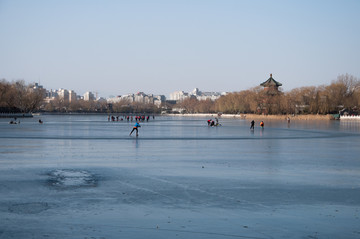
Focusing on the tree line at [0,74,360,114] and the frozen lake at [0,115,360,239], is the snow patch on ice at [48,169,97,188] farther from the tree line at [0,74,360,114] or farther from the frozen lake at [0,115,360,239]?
the tree line at [0,74,360,114]

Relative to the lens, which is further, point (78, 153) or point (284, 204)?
point (78, 153)

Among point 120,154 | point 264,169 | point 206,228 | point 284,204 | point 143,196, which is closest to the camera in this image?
point 206,228

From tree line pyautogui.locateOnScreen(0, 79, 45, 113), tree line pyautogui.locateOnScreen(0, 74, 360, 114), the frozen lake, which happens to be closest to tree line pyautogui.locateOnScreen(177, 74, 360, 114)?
tree line pyautogui.locateOnScreen(0, 74, 360, 114)

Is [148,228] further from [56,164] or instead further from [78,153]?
[78,153]

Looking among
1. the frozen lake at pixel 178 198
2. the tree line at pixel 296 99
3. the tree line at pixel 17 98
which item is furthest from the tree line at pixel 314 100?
the frozen lake at pixel 178 198

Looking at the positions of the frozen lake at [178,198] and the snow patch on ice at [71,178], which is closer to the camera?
the frozen lake at [178,198]

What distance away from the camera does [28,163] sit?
52.6 feet

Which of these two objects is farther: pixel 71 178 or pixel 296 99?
pixel 296 99

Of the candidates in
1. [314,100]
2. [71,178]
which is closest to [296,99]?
[314,100]

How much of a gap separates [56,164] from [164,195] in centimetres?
691

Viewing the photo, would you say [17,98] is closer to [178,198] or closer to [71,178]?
[71,178]

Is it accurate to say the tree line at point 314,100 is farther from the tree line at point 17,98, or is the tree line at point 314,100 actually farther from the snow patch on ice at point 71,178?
the snow patch on ice at point 71,178

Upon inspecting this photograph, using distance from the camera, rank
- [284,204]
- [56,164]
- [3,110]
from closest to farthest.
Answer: [284,204], [56,164], [3,110]

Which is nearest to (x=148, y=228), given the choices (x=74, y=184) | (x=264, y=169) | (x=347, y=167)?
(x=74, y=184)
